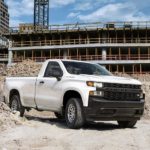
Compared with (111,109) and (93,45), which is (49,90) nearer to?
(111,109)

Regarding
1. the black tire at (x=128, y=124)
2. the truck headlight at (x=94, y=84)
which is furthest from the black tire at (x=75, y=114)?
the black tire at (x=128, y=124)

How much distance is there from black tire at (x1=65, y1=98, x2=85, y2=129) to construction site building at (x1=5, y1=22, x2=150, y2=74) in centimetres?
5785

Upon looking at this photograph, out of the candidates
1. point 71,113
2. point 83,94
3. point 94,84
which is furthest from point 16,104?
point 94,84

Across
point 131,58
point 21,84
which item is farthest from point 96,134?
point 131,58

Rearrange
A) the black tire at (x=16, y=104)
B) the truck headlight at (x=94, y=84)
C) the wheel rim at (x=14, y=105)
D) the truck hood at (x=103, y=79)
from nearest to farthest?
the truck headlight at (x=94, y=84) < the truck hood at (x=103, y=79) < the black tire at (x=16, y=104) < the wheel rim at (x=14, y=105)

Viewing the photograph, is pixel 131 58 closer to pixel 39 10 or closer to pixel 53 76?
pixel 39 10

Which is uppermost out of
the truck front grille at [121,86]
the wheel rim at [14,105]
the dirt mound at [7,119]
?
the truck front grille at [121,86]

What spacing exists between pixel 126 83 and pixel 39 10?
335 feet

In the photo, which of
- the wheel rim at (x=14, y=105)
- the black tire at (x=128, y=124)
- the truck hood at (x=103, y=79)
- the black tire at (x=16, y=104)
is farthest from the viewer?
the wheel rim at (x=14, y=105)

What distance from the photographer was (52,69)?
13.1 metres

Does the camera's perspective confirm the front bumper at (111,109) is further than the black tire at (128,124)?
No

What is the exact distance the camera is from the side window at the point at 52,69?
1272 cm

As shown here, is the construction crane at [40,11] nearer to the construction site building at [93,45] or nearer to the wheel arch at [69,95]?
the construction site building at [93,45]

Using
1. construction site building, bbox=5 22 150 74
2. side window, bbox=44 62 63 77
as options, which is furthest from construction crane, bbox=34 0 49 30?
side window, bbox=44 62 63 77
